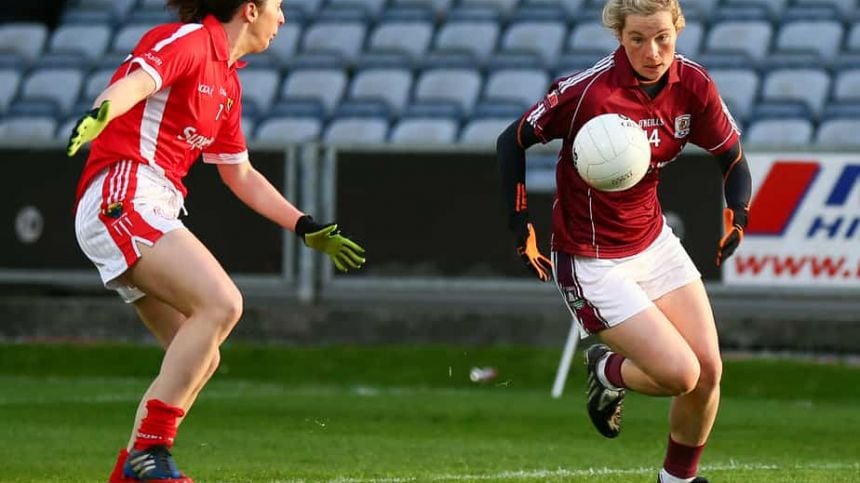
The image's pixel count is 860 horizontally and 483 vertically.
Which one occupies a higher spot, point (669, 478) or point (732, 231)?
point (732, 231)

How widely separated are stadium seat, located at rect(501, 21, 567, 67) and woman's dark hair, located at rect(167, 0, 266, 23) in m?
12.3

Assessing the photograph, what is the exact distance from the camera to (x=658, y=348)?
24.4ft

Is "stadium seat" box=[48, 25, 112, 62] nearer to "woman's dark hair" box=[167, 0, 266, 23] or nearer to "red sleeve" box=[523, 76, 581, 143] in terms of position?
"woman's dark hair" box=[167, 0, 266, 23]

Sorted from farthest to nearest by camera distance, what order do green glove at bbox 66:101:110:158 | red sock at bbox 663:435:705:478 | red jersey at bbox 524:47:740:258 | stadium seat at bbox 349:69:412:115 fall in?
stadium seat at bbox 349:69:412:115, red sock at bbox 663:435:705:478, red jersey at bbox 524:47:740:258, green glove at bbox 66:101:110:158

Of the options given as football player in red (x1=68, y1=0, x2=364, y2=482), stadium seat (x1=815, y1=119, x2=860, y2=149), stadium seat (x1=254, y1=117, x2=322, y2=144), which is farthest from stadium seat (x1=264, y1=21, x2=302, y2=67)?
football player in red (x1=68, y1=0, x2=364, y2=482)

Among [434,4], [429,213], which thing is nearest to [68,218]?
[429,213]

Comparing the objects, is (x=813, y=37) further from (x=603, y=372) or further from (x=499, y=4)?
(x=603, y=372)

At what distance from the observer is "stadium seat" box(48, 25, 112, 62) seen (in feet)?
70.6

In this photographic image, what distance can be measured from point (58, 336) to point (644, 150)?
9805mm

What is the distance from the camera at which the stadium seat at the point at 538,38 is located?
774 inches

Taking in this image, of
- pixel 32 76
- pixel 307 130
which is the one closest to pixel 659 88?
pixel 307 130

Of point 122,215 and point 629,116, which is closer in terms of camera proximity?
point 122,215

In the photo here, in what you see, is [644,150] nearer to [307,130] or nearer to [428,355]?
[428,355]

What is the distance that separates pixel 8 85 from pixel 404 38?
188 inches
